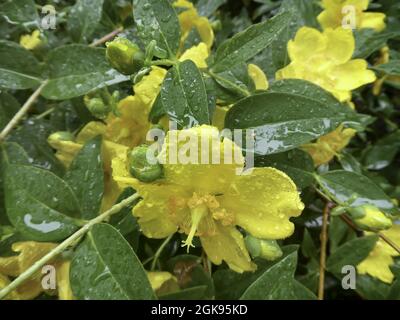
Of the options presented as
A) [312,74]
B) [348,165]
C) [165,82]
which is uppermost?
[165,82]

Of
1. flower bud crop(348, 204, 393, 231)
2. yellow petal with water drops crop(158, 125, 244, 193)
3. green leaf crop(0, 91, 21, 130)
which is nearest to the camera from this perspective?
yellow petal with water drops crop(158, 125, 244, 193)

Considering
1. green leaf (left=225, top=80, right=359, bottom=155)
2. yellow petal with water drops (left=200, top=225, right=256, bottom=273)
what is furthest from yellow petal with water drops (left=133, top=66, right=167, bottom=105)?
→ yellow petal with water drops (left=200, top=225, right=256, bottom=273)

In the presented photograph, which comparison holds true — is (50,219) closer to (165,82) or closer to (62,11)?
(165,82)

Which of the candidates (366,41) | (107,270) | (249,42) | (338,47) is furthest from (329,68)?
(107,270)

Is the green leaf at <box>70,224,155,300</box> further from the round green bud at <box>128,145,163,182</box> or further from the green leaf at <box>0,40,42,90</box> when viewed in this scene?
the green leaf at <box>0,40,42,90</box>

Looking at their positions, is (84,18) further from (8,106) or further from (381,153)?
(381,153)

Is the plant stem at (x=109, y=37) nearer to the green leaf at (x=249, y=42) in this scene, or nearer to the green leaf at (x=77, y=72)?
the green leaf at (x=77, y=72)
